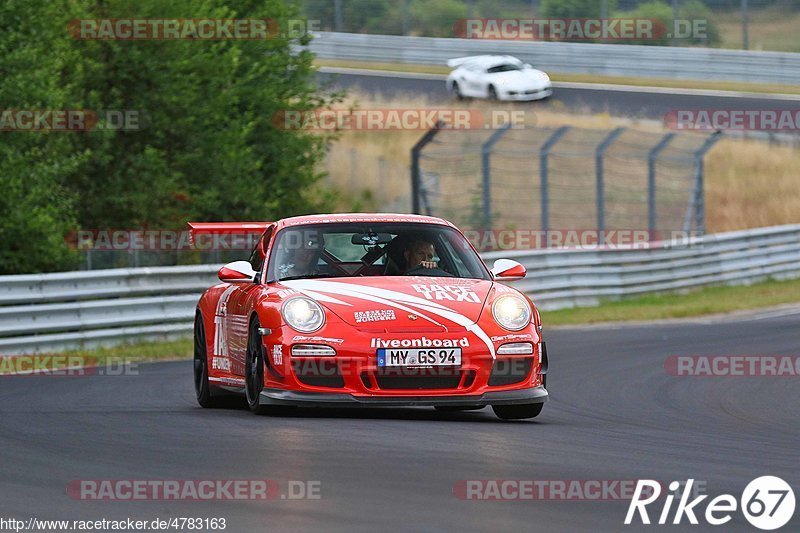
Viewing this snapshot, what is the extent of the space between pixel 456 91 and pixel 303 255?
1267 inches

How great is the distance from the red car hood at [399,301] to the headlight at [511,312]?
10 centimetres

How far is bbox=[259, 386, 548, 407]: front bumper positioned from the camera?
29.7 ft

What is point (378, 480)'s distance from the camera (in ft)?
22.1

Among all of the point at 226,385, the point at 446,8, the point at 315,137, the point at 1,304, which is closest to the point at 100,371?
the point at 1,304

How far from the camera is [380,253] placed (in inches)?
403

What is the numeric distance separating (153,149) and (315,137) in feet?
15.5

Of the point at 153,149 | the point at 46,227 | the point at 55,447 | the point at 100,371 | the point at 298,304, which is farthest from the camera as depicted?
the point at 153,149

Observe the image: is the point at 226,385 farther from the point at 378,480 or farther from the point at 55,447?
the point at 378,480

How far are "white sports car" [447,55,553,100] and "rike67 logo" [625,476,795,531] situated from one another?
34883 millimetres

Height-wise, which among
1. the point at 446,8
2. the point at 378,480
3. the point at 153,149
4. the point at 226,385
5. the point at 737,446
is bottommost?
the point at 446,8

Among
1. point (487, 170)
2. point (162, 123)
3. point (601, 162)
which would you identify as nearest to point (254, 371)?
point (487, 170)

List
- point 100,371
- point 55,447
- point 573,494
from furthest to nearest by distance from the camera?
point 100,371, point 55,447, point 573,494

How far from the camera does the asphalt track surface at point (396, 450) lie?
5.99m

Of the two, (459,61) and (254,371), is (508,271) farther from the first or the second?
(459,61)
